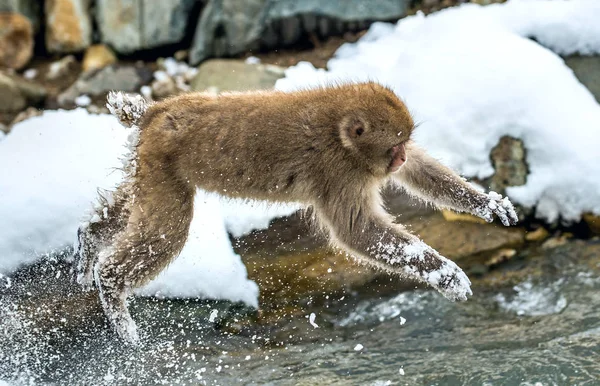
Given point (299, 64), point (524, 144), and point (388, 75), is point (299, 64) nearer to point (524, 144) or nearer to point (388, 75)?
point (388, 75)

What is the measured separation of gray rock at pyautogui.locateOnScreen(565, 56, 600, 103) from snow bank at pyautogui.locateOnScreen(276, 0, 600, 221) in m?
0.11

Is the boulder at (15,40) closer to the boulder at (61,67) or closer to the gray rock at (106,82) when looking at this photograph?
the boulder at (61,67)

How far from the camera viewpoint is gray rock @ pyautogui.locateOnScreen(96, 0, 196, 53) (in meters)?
8.45

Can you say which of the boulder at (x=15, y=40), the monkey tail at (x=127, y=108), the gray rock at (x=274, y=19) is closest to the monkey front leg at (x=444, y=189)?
the monkey tail at (x=127, y=108)

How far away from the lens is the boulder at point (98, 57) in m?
8.45

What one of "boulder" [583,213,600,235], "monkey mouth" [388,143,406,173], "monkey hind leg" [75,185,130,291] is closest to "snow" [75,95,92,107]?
"monkey hind leg" [75,185,130,291]

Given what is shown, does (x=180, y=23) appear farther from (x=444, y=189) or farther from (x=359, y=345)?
(x=359, y=345)

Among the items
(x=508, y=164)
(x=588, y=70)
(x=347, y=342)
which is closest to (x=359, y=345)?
(x=347, y=342)

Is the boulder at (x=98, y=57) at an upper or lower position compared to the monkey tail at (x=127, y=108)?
lower

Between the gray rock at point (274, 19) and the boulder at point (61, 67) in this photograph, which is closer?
the gray rock at point (274, 19)

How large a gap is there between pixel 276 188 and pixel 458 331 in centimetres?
159

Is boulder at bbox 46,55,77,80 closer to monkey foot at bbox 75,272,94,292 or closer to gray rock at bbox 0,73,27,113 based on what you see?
gray rock at bbox 0,73,27,113

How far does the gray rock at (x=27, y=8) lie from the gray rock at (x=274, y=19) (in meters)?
1.93

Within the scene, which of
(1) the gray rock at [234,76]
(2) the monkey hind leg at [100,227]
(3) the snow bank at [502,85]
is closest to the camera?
(2) the monkey hind leg at [100,227]
